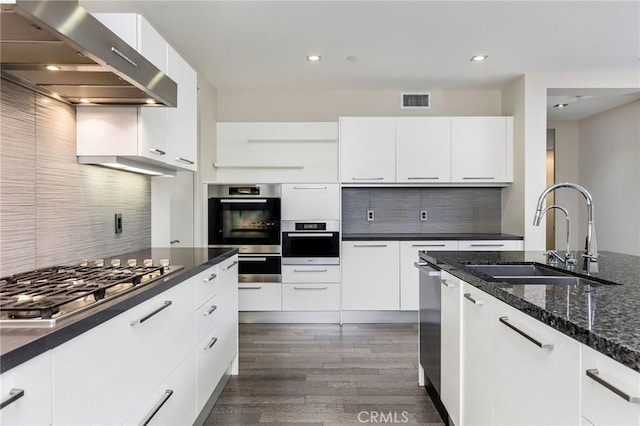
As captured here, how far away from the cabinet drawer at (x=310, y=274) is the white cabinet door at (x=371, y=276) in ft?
0.36

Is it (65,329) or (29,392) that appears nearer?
(29,392)

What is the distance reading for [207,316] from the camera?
6.77 feet

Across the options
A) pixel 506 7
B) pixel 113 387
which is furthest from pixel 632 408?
pixel 506 7

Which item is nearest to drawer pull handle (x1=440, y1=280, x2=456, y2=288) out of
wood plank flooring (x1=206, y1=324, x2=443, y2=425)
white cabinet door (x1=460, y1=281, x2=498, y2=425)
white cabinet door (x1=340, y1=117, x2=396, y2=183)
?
white cabinet door (x1=460, y1=281, x2=498, y2=425)

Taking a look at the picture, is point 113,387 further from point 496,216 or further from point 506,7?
point 496,216

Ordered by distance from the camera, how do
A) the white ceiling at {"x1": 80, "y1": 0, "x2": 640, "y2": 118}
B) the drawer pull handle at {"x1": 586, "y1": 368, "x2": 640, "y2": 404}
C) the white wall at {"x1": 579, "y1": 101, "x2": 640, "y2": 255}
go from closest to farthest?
the drawer pull handle at {"x1": 586, "y1": 368, "x2": 640, "y2": 404}
the white ceiling at {"x1": 80, "y1": 0, "x2": 640, "y2": 118}
the white wall at {"x1": 579, "y1": 101, "x2": 640, "y2": 255}

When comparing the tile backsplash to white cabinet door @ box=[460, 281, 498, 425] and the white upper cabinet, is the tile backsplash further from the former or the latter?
white cabinet door @ box=[460, 281, 498, 425]

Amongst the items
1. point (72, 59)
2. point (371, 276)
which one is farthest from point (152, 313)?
point (371, 276)

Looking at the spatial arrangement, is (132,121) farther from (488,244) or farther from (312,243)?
(488,244)

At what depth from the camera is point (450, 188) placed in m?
4.50

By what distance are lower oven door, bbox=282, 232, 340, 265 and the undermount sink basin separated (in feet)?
6.70

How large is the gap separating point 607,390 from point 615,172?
17.9ft

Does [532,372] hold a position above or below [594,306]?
below

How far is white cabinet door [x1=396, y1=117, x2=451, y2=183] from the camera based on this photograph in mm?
4094
